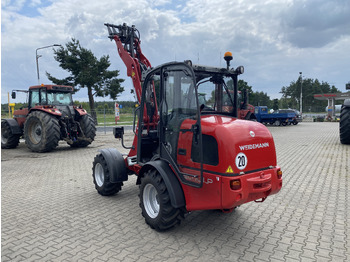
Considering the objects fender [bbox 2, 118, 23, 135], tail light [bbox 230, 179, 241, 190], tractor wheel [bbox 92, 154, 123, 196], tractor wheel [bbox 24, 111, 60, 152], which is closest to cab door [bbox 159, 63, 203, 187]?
tail light [bbox 230, 179, 241, 190]

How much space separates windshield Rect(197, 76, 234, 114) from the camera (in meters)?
4.08

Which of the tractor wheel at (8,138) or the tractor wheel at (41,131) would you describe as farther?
the tractor wheel at (8,138)

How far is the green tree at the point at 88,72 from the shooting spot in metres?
29.8

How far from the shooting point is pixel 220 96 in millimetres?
4320

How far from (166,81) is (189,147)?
3.55 ft

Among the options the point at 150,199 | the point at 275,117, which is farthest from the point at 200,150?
Result: the point at 275,117

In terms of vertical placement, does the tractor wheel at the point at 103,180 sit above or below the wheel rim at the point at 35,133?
below

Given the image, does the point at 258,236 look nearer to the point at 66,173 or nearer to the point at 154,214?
the point at 154,214

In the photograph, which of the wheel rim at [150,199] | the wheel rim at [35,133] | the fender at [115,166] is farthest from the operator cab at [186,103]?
the wheel rim at [35,133]

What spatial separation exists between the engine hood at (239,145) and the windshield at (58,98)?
9.84m

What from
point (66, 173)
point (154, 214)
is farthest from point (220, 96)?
point (66, 173)

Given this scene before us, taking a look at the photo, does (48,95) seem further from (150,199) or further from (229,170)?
(229,170)

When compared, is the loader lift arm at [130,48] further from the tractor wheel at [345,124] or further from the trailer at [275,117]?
the trailer at [275,117]

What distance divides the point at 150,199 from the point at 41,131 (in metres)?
8.11
